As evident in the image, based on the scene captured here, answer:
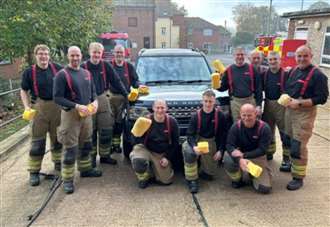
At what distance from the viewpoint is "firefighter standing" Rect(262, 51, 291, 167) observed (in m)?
5.14

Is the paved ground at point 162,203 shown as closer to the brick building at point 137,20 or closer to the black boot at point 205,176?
the black boot at point 205,176

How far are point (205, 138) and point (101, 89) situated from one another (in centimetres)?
170

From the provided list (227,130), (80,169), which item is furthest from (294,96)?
(80,169)

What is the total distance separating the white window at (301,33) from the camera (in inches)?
585

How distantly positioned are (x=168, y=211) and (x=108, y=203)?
30.5 inches

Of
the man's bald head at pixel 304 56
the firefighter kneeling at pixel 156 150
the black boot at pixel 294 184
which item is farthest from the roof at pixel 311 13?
the firefighter kneeling at pixel 156 150

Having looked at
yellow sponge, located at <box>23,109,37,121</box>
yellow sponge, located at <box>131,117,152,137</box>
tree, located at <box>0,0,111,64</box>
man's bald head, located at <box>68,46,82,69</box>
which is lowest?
yellow sponge, located at <box>131,117,152,137</box>

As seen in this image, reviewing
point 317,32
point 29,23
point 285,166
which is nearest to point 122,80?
point 285,166

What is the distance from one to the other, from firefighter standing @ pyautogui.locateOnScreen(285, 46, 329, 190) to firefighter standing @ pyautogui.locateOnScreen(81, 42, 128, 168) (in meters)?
2.41

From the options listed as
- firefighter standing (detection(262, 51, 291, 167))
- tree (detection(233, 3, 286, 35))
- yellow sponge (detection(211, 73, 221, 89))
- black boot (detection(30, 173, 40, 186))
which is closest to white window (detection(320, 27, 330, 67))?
firefighter standing (detection(262, 51, 291, 167))

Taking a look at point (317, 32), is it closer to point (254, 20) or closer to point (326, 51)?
point (326, 51)

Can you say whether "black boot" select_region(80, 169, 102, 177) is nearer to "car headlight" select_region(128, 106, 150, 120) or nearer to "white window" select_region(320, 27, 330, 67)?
"car headlight" select_region(128, 106, 150, 120)

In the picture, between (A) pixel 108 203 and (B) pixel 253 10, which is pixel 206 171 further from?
(B) pixel 253 10

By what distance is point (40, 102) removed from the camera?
15.9 feet
